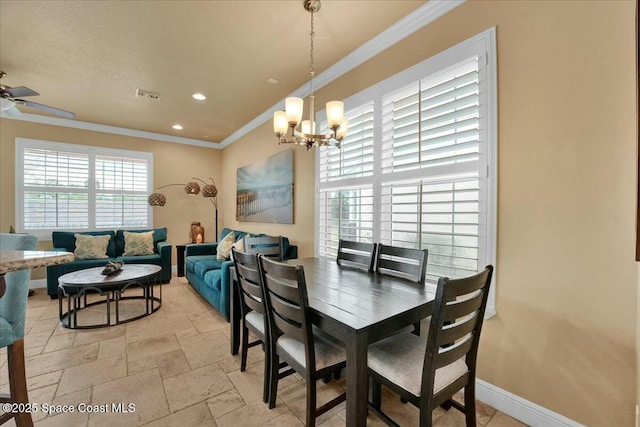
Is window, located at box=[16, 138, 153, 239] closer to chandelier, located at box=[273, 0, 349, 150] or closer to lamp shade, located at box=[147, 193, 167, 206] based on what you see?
lamp shade, located at box=[147, 193, 167, 206]

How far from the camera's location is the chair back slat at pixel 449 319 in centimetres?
111

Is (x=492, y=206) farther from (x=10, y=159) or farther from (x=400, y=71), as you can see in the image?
(x=10, y=159)

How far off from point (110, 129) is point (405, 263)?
226 inches

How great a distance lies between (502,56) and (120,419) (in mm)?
3285

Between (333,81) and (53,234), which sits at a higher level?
(333,81)

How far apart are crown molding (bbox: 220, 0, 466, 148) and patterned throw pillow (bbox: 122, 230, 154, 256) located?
11.7 feet

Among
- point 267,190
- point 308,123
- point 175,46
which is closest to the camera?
point 308,123

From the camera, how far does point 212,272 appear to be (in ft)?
11.1

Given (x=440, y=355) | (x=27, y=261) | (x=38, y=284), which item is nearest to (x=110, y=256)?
(x=38, y=284)

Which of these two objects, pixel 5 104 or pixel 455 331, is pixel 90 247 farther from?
pixel 455 331

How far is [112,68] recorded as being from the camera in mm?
2980

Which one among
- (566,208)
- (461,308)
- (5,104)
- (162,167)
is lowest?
(461,308)

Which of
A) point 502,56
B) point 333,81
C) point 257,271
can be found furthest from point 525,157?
point 333,81

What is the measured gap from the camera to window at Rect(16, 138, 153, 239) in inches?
174
